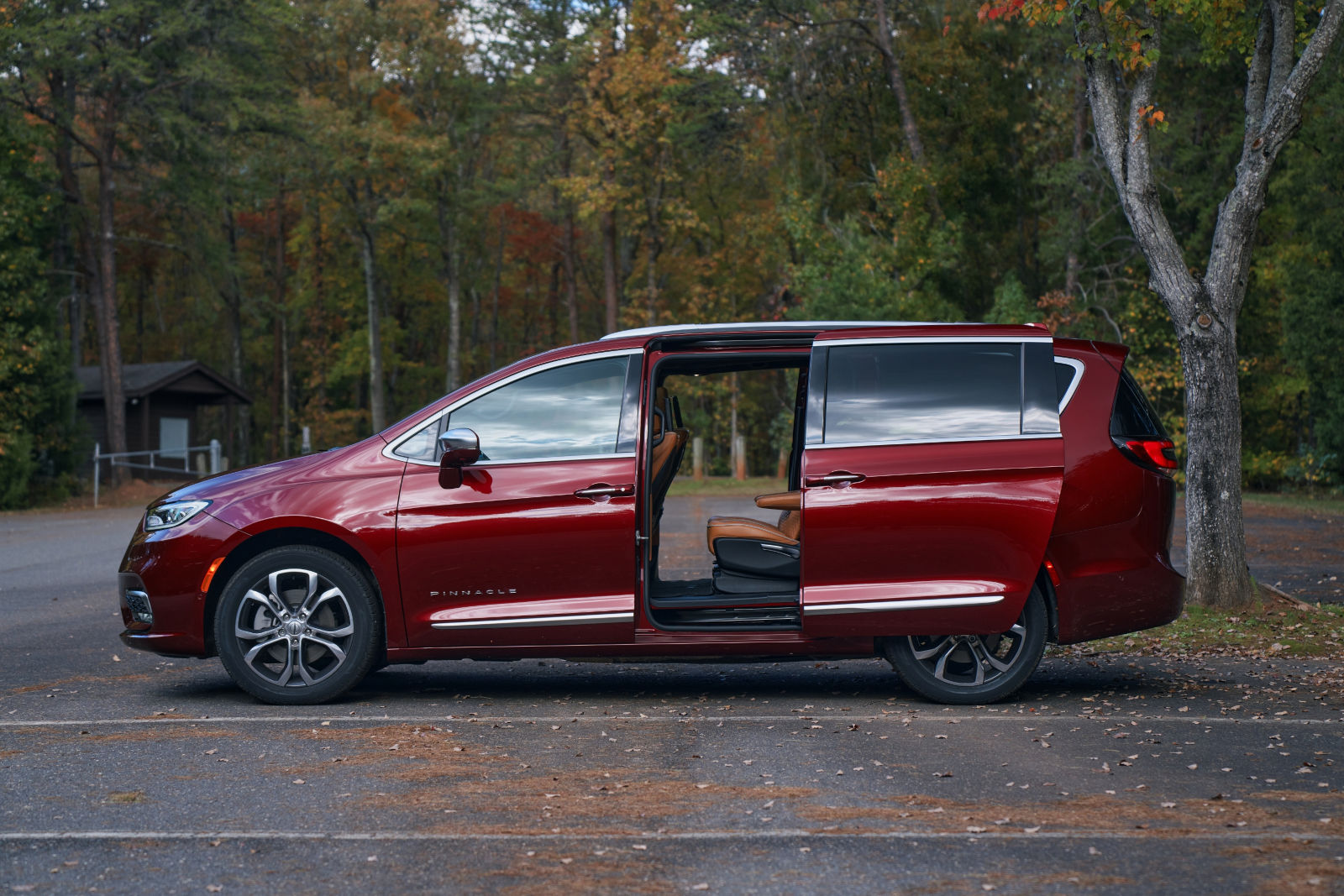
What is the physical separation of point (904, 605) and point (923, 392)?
43.9 inches

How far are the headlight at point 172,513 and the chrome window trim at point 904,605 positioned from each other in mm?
3269

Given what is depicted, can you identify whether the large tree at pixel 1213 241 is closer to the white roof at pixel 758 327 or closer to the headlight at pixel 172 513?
the white roof at pixel 758 327

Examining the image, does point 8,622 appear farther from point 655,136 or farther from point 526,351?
point 526,351

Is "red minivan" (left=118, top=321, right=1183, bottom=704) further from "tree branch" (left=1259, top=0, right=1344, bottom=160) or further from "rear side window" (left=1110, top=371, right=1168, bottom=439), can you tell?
"tree branch" (left=1259, top=0, right=1344, bottom=160)

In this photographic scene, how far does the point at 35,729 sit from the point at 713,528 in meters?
3.63

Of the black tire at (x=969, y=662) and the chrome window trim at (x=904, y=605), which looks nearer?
the chrome window trim at (x=904, y=605)

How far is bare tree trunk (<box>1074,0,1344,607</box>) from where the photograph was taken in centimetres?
1012

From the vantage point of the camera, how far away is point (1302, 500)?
91.3ft

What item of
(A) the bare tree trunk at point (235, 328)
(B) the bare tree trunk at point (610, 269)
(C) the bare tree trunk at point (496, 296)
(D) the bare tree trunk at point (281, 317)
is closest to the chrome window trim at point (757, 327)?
(B) the bare tree trunk at point (610, 269)

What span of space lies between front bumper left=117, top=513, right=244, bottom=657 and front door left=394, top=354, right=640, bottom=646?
40.4 inches

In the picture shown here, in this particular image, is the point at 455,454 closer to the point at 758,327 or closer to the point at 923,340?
the point at 758,327

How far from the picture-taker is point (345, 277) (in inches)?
2087

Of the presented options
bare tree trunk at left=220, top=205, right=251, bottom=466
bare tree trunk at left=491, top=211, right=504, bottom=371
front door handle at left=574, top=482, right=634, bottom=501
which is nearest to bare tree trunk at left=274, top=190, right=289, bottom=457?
bare tree trunk at left=220, top=205, right=251, bottom=466

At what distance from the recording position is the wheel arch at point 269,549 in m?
7.01
